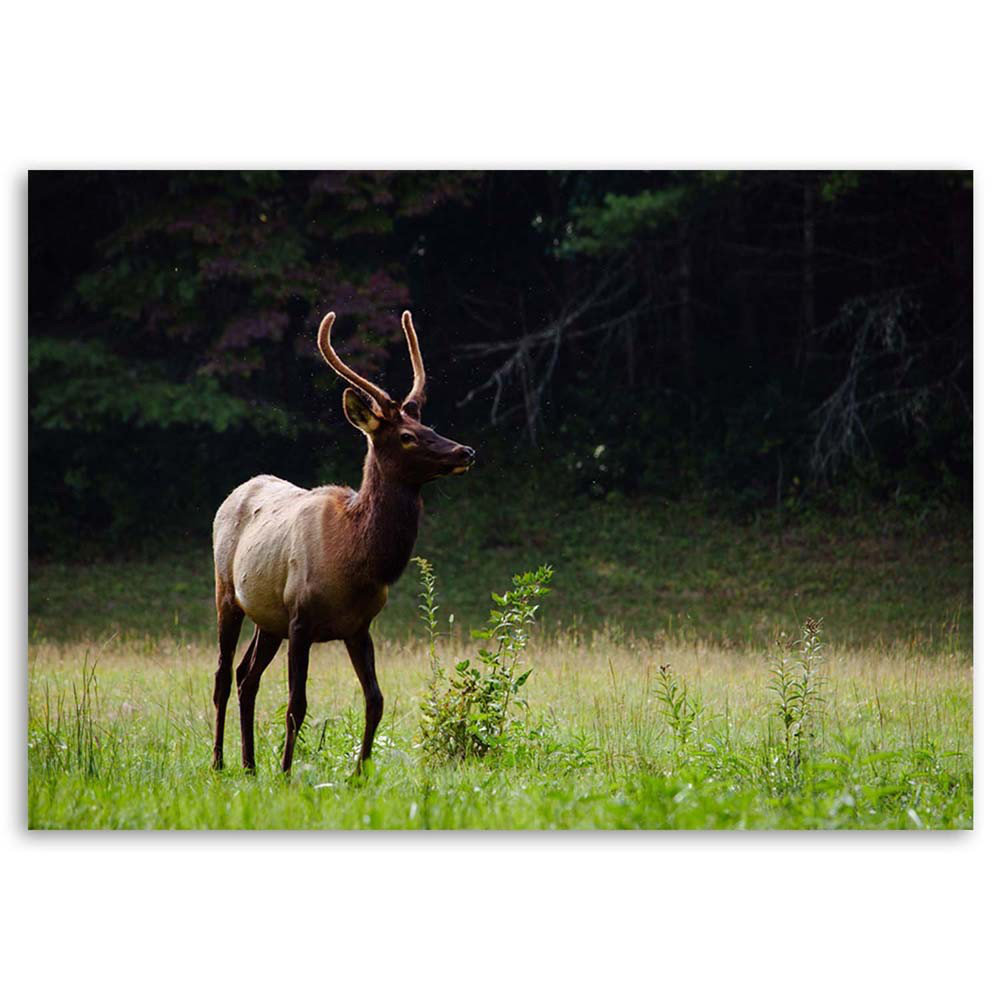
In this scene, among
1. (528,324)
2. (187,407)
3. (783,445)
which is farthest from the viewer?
(783,445)

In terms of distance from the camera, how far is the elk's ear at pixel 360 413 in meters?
5.78

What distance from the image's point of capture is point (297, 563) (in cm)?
603

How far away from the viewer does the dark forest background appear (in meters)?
7.74

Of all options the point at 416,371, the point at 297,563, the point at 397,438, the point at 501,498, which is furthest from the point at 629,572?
the point at 397,438

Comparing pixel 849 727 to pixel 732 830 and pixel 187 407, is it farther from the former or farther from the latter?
pixel 187 407

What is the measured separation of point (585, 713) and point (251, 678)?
1624 millimetres

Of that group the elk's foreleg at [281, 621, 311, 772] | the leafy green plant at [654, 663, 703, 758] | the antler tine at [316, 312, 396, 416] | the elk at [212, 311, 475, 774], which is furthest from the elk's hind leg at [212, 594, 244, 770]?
the leafy green plant at [654, 663, 703, 758]

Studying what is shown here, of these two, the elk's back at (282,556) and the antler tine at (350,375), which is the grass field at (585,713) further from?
the antler tine at (350,375)

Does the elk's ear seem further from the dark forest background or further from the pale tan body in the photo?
the dark forest background

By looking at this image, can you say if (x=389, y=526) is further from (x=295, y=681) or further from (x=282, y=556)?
(x=295, y=681)

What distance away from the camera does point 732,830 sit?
19.1 ft

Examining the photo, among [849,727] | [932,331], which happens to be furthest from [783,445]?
[849,727]

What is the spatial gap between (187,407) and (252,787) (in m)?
4.07

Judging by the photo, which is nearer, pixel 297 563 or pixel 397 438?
pixel 397 438
